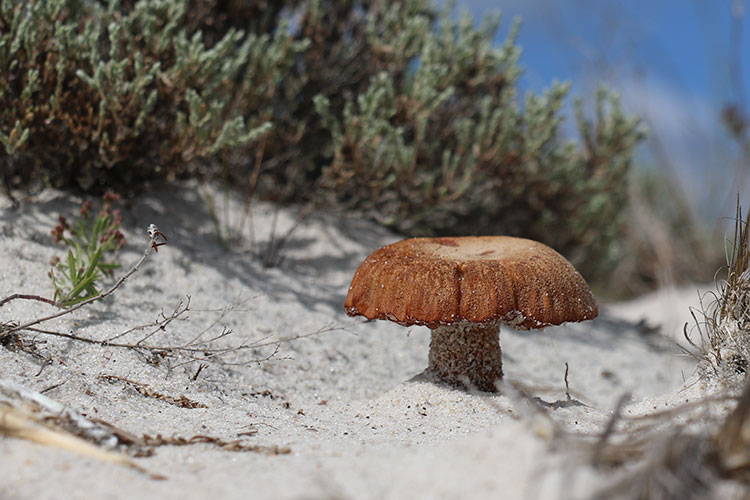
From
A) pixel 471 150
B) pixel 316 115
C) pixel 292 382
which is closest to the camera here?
pixel 292 382

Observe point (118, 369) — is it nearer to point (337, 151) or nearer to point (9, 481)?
point (9, 481)

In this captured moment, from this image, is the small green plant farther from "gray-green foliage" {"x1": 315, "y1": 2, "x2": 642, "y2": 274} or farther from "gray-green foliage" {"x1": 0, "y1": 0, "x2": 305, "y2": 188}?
"gray-green foliage" {"x1": 315, "y1": 2, "x2": 642, "y2": 274}

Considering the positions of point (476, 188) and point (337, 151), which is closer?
point (337, 151)

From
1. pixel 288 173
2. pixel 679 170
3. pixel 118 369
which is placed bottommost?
pixel 118 369

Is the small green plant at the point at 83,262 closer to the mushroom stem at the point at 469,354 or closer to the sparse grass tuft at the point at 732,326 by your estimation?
the mushroom stem at the point at 469,354

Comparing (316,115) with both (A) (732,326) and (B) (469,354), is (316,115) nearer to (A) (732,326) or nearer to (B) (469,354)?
(B) (469,354)

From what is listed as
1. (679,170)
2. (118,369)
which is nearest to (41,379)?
(118,369)

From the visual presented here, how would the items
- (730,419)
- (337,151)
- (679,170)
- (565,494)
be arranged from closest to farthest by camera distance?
(565,494), (730,419), (337,151), (679,170)

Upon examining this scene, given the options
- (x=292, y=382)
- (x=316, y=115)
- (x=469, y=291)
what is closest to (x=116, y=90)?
(x=316, y=115)
